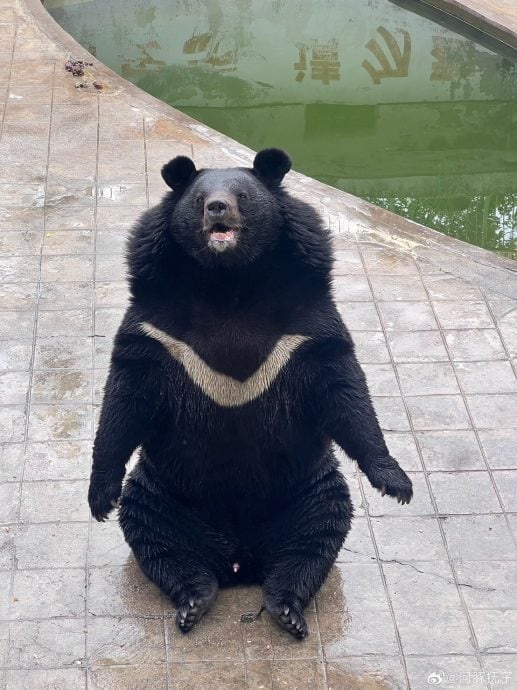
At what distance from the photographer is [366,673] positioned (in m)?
4.63

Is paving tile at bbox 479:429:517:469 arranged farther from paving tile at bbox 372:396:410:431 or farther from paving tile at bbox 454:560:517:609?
paving tile at bbox 454:560:517:609

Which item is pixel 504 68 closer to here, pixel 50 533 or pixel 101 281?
pixel 101 281

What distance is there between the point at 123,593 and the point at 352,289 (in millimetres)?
2778

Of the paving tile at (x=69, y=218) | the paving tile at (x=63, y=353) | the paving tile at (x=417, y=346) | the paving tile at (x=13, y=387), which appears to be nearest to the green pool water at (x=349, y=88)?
the paving tile at (x=417, y=346)

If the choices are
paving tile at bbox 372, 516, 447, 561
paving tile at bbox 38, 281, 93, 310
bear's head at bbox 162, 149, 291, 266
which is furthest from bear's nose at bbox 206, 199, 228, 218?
paving tile at bbox 38, 281, 93, 310

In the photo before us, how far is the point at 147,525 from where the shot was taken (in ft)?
16.1

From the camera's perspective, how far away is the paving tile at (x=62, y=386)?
20.4ft

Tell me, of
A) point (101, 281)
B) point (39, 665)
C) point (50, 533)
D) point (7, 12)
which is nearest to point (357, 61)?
point (7, 12)

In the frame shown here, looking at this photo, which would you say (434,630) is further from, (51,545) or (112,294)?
(112,294)

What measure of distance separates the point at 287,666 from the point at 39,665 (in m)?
0.92

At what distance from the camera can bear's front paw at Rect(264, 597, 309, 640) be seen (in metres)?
4.73

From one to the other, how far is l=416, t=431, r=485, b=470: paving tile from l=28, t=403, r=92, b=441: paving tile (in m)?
1.61

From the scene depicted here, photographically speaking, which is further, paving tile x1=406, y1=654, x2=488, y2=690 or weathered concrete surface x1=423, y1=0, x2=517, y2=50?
weathered concrete surface x1=423, y1=0, x2=517, y2=50

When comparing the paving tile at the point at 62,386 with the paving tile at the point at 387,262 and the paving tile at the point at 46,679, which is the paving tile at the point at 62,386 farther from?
the paving tile at the point at 387,262
